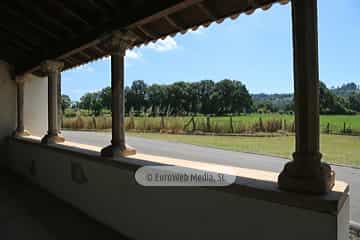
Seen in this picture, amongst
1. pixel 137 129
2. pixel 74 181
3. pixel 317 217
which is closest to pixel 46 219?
pixel 74 181

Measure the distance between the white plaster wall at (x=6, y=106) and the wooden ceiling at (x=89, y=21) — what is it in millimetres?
946

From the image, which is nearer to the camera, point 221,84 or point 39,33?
point 39,33

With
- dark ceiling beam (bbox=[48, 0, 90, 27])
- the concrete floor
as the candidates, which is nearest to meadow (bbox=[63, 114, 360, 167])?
dark ceiling beam (bbox=[48, 0, 90, 27])

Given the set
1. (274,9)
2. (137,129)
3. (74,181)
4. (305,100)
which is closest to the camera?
(305,100)

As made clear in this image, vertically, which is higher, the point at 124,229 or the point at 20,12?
the point at 20,12

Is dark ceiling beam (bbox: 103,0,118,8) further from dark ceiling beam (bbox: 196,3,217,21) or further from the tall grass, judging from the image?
the tall grass

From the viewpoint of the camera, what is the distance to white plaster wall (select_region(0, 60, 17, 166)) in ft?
17.6

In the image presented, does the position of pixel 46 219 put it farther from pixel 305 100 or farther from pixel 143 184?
pixel 305 100

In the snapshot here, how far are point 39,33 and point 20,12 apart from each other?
0.45 meters

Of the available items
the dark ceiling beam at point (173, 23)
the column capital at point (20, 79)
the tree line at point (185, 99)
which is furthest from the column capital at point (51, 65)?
the tree line at point (185, 99)

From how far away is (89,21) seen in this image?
299 centimetres

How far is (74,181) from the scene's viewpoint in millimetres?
3332

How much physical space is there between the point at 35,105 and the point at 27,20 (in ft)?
9.31

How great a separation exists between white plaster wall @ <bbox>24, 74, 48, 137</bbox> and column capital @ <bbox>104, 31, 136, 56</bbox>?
3.89m
